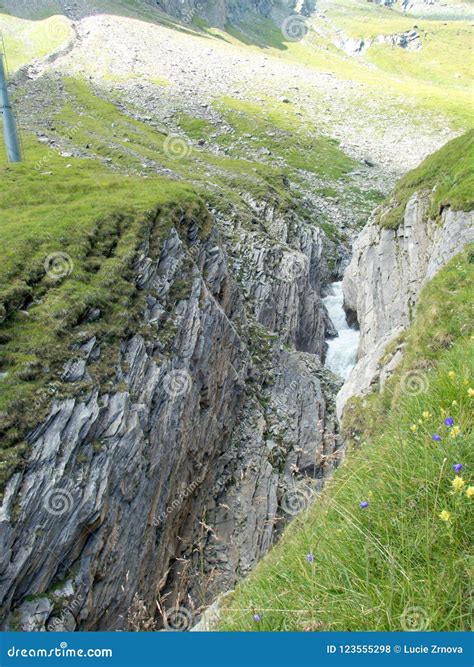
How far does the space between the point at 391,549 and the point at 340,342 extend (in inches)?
1540

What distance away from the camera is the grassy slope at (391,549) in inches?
128

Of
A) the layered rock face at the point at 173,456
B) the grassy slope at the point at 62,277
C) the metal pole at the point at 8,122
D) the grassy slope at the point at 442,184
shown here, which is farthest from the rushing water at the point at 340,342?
the metal pole at the point at 8,122

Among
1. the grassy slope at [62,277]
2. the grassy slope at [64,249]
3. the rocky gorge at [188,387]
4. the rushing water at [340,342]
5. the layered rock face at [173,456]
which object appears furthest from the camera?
the rushing water at [340,342]

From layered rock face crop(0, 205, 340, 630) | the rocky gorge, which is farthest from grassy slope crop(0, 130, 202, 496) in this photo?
layered rock face crop(0, 205, 340, 630)

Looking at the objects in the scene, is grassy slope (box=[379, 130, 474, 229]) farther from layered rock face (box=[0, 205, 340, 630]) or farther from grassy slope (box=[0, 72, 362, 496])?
grassy slope (box=[0, 72, 362, 496])

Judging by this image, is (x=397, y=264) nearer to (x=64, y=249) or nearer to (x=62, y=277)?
(x=64, y=249)

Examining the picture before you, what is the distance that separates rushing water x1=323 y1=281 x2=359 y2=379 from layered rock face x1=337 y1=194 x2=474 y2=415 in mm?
3547

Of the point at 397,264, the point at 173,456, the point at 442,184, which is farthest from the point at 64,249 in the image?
the point at 442,184

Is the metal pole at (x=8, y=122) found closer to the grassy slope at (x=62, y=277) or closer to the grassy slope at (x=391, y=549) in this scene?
the grassy slope at (x=62, y=277)

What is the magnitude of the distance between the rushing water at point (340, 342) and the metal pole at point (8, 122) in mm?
35067

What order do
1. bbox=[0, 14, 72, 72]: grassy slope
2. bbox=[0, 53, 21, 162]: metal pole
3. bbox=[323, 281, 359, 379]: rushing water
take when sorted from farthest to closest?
1. bbox=[0, 14, 72, 72]: grassy slope
2. bbox=[323, 281, 359, 379]: rushing water
3. bbox=[0, 53, 21, 162]: metal pole

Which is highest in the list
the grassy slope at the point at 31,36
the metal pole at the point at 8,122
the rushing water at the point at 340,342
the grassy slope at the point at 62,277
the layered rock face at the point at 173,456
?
the grassy slope at the point at 31,36

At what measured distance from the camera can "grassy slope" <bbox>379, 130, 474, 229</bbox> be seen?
23.6 meters

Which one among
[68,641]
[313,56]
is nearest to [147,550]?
[68,641]
